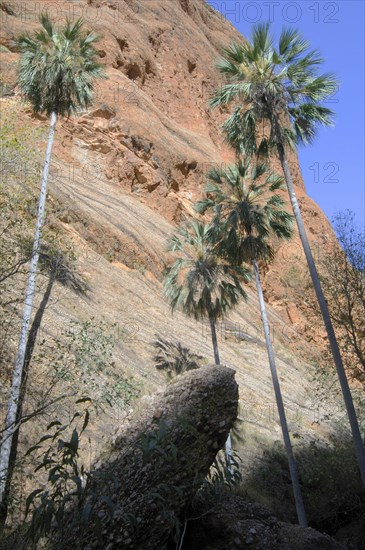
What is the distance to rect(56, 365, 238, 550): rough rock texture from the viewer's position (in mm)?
5535

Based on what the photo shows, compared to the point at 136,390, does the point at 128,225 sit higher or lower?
higher

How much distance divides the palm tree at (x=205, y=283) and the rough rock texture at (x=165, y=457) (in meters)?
11.9

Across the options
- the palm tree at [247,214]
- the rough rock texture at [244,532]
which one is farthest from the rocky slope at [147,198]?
the rough rock texture at [244,532]

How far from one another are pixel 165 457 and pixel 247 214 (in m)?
13.7

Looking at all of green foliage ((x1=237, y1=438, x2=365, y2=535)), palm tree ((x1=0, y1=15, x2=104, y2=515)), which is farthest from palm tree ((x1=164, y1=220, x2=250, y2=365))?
palm tree ((x1=0, y1=15, x2=104, y2=515))

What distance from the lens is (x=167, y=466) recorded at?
20.8 ft

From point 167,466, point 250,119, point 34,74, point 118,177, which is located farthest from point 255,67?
point 118,177

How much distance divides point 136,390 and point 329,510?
24.0 feet

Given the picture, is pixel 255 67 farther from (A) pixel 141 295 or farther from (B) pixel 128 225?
(B) pixel 128 225

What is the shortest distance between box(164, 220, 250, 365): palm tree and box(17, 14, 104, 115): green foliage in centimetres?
725

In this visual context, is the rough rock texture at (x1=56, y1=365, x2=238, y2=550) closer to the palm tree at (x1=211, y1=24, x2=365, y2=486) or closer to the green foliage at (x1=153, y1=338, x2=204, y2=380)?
the palm tree at (x1=211, y1=24, x2=365, y2=486)

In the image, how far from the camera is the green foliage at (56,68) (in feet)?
49.9

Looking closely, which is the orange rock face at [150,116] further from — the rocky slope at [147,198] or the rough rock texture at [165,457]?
the rough rock texture at [165,457]

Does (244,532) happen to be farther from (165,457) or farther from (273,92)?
(273,92)
